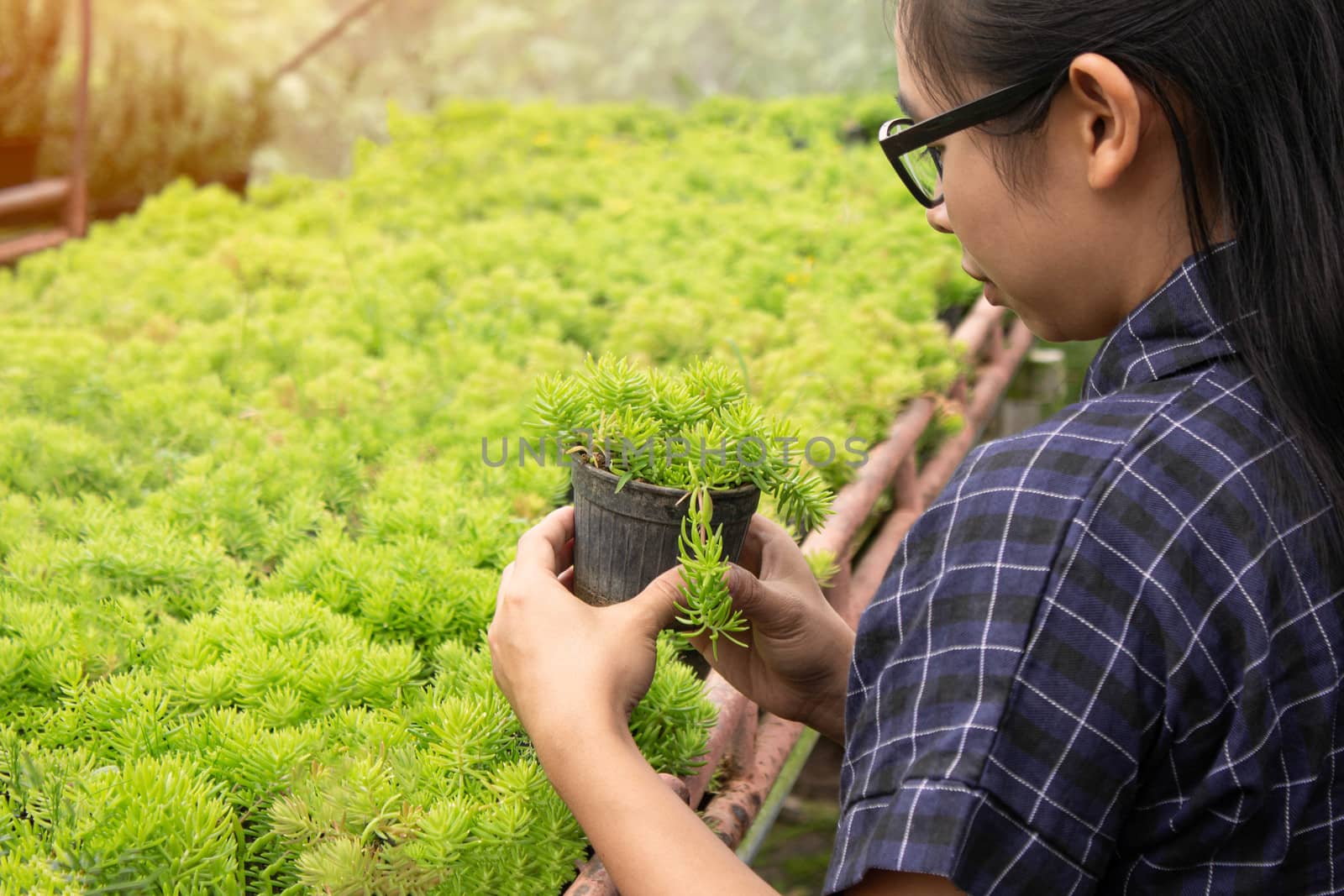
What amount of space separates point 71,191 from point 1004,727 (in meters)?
5.41

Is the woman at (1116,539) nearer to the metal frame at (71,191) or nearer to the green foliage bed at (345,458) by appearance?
the green foliage bed at (345,458)

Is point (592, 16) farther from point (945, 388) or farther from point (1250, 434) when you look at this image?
point (1250, 434)

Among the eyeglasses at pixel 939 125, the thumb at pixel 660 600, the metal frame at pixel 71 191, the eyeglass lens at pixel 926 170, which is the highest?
the eyeglasses at pixel 939 125

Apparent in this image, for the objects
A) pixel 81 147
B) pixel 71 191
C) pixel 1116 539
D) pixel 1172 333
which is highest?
pixel 1172 333

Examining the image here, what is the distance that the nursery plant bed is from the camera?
1837 millimetres

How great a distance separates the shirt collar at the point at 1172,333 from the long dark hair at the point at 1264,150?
1 centimetres

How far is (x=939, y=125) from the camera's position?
1229mm

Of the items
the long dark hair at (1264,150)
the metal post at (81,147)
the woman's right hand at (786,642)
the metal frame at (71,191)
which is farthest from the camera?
the metal post at (81,147)

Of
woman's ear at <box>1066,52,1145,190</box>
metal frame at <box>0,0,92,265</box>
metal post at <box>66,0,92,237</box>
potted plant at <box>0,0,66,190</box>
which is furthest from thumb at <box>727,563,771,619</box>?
potted plant at <box>0,0,66,190</box>

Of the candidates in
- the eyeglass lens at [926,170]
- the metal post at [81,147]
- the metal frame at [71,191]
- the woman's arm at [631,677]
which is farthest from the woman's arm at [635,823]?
the metal post at [81,147]

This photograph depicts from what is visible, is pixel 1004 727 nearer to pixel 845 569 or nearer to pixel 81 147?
pixel 845 569

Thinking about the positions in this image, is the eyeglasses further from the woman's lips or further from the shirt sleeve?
the shirt sleeve

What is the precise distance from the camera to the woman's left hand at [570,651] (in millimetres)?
1253

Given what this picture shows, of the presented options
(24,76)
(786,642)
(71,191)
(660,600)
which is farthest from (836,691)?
(24,76)
